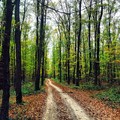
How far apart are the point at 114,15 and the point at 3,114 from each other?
3429 cm

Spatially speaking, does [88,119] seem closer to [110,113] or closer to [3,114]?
[110,113]

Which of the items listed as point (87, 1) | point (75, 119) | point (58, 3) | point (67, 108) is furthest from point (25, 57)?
point (75, 119)

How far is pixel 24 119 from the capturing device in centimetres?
1021

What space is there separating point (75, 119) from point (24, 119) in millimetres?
2564

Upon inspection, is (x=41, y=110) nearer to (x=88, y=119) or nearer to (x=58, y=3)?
(x=88, y=119)

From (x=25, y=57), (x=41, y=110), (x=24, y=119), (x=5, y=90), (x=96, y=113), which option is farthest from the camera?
(x=25, y=57)

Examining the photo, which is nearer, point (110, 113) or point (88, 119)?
point (88, 119)

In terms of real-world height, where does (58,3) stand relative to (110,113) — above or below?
above

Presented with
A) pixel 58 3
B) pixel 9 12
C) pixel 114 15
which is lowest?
pixel 9 12

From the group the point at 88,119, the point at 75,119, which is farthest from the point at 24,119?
the point at 88,119

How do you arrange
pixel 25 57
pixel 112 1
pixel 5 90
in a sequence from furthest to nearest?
1. pixel 25 57
2. pixel 112 1
3. pixel 5 90

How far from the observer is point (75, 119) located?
34.8 feet

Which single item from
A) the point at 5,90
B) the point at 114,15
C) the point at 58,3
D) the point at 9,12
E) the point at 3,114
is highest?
the point at 58,3

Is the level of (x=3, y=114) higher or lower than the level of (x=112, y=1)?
lower
